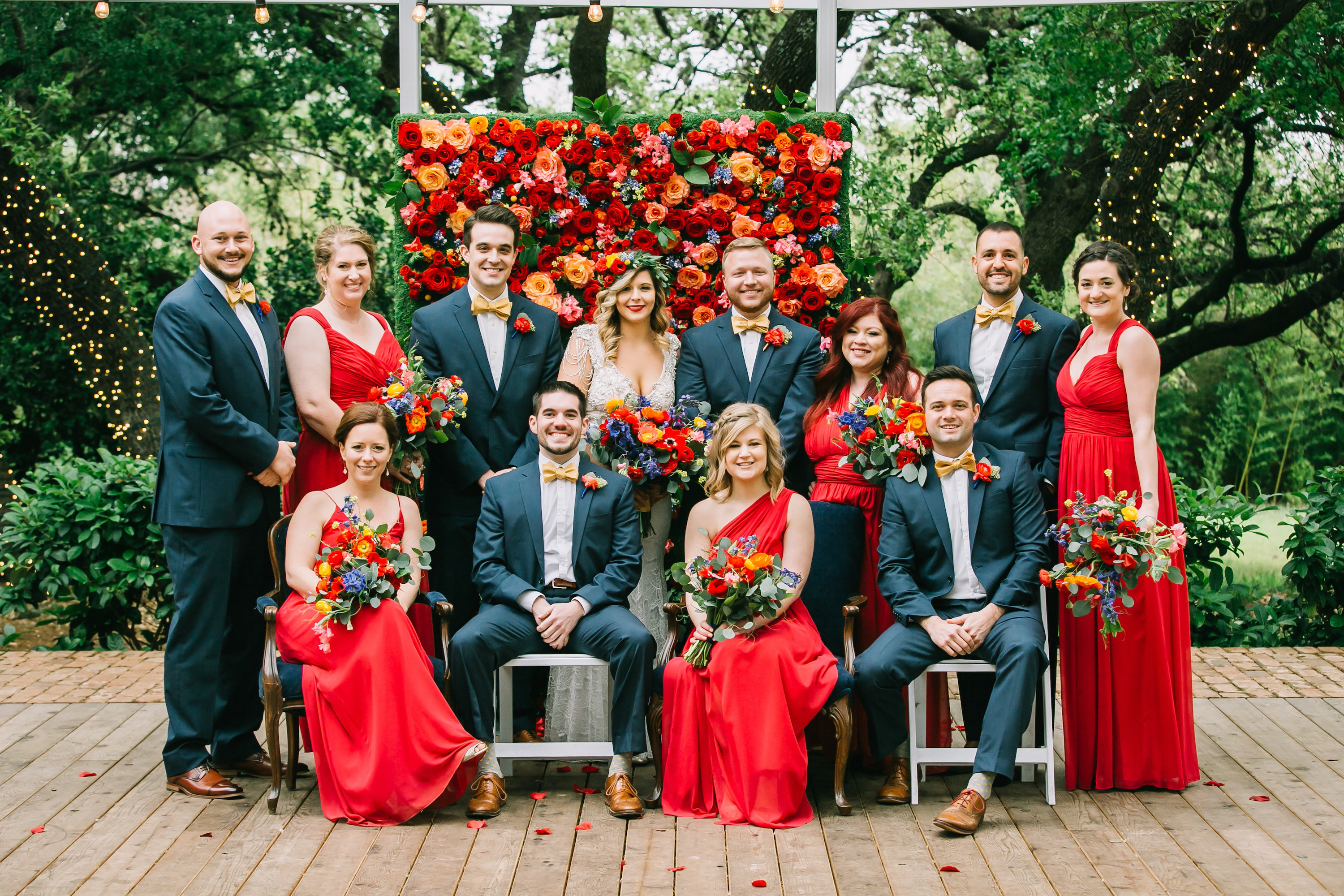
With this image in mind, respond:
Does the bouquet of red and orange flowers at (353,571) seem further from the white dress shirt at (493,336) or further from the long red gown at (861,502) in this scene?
the long red gown at (861,502)

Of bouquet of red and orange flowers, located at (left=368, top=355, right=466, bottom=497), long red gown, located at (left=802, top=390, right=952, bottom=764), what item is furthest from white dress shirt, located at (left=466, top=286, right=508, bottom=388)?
long red gown, located at (left=802, top=390, right=952, bottom=764)

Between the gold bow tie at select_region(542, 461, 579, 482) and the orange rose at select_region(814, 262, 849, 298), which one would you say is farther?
the orange rose at select_region(814, 262, 849, 298)

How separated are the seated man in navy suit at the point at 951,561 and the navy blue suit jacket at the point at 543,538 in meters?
0.99

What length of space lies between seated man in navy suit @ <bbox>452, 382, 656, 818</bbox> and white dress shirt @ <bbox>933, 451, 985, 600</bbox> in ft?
3.95

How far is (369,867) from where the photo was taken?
3857 millimetres

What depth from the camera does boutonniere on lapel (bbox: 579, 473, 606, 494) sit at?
482 cm

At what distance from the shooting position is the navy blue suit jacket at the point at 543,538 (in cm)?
477

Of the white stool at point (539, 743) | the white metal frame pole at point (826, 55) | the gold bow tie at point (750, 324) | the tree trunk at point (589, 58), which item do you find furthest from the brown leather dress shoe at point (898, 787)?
the tree trunk at point (589, 58)

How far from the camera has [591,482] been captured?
4.82 m

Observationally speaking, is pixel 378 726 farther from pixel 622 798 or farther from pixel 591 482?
pixel 591 482

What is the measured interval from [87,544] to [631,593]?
12.7ft

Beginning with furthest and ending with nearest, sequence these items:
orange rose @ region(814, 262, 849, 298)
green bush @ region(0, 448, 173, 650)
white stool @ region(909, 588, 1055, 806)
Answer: green bush @ region(0, 448, 173, 650), orange rose @ region(814, 262, 849, 298), white stool @ region(909, 588, 1055, 806)

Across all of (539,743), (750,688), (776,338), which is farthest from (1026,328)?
(539,743)

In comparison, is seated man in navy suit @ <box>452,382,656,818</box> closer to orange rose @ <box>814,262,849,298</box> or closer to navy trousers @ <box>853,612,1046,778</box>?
navy trousers @ <box>853,612,1046,778</box>
